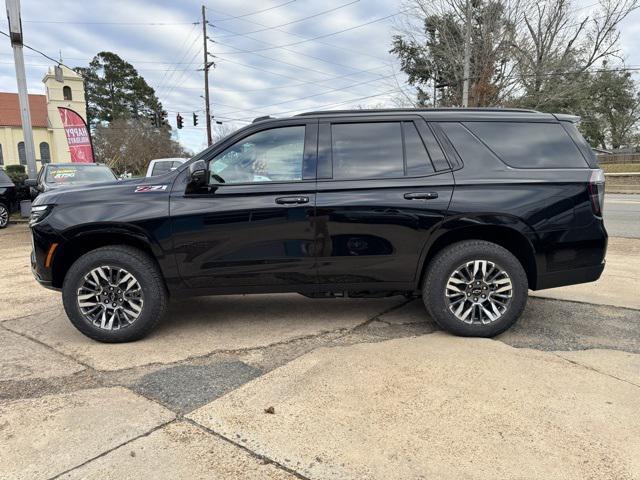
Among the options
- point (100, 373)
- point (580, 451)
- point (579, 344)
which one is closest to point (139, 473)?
point (100, 373)

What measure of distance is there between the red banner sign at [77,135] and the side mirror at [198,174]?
758 inches

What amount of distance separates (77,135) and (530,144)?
816 inches

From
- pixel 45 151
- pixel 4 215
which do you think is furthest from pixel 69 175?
pixel 45 151

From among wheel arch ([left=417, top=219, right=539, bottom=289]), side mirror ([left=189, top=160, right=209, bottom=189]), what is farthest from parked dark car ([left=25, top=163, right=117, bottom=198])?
wheel arch ([left=417, top=219, right=539, bottom=289])

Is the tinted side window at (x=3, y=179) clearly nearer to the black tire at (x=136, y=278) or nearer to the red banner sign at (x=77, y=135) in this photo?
the red banner sign at (x=77, y=135)

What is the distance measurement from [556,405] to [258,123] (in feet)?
10.0

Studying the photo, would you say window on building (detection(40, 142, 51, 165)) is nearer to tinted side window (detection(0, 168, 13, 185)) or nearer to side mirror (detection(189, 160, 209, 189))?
tinted side window (detection(0, 168, 13, 185))

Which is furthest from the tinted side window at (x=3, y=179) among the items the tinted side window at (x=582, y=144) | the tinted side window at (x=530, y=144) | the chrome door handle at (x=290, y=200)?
the tinted side window at (x=582, y=144)

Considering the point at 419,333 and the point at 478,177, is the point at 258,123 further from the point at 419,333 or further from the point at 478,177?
the point at 419,333

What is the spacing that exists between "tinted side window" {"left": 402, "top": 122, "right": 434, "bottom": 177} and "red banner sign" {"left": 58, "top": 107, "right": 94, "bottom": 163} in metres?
19.9

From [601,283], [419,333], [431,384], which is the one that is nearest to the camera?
[431,384]

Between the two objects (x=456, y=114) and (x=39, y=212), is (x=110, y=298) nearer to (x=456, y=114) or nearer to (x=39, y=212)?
(x=39, y=212)

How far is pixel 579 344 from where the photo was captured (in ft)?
12.6

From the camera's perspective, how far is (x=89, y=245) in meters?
4.01
